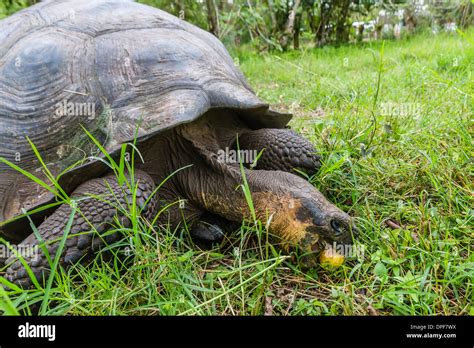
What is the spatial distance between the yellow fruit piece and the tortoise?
0.10 feet

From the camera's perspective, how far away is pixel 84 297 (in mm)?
1674

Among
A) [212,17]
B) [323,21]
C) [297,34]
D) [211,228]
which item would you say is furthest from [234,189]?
[323,21]

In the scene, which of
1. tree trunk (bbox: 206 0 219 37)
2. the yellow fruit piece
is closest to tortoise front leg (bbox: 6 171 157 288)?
the yellow fruit piece

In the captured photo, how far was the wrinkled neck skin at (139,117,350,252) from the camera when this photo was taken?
1.88 meters

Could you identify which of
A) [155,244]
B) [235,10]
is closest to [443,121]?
[155,244]

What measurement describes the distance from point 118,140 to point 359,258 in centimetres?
128

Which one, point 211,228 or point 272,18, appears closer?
point 211,228

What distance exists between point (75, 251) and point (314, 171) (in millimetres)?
1489

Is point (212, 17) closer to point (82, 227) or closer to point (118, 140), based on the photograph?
point (118, 140)

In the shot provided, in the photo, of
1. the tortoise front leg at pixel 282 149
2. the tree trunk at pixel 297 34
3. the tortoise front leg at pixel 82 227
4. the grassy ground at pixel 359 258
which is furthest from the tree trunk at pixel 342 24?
the tortoise front leg at pixel 82 227

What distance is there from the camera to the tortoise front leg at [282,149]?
258 cm

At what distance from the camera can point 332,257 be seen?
1854mm

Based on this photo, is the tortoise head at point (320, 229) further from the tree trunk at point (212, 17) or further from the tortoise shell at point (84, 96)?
the tree trunk at point (212, 17)
